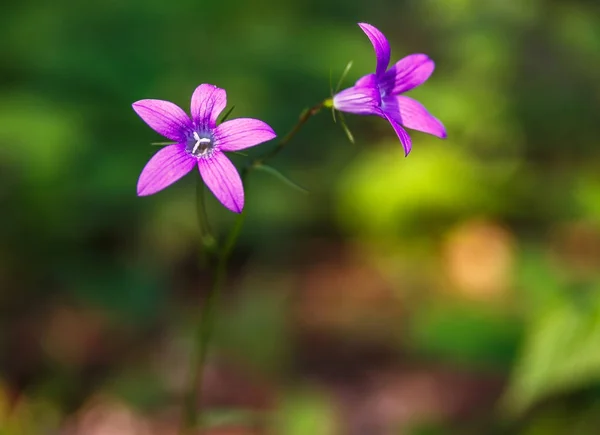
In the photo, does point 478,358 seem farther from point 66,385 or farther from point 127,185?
point 127,185

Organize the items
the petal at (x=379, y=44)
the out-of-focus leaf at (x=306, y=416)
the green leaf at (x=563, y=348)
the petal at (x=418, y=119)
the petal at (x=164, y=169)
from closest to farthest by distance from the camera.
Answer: the petal at (x=164, y=169) → the petal at (x=379, y=44) → the petal at (x=418, y=119) → the green leaf at (x=563, y=348) → the out-of-focus leaf at (x=306, y=416)

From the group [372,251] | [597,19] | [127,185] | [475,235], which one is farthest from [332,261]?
[597,19]

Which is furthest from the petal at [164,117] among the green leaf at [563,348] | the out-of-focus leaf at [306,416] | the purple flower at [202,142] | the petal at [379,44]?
the out-of-focus leaf at [306,416]

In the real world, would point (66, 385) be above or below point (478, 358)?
below

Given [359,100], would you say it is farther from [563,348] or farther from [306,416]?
[306,416]

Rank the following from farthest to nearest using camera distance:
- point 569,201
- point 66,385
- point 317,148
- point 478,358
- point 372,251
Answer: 1. point 317,148
2. point 372,251
3. point 569,201
4. point 66,385
5. point 478,358

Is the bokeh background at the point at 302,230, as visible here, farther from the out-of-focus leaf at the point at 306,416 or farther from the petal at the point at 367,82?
the petal at the point at 367,82

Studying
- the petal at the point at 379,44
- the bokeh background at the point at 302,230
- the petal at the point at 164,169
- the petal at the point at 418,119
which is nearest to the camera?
the petal at the point at 164,169
